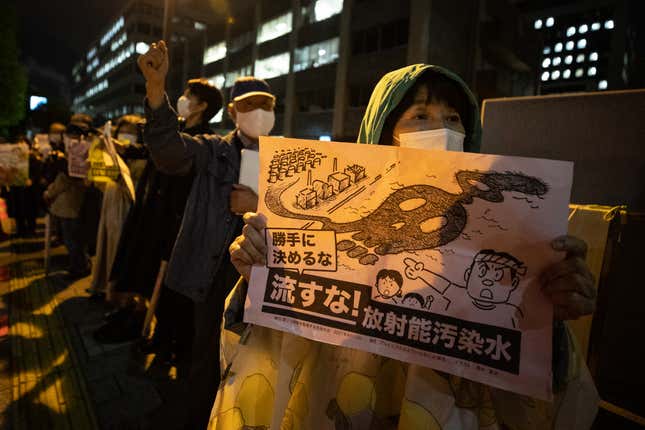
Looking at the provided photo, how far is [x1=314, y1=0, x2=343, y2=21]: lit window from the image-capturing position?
22.7m

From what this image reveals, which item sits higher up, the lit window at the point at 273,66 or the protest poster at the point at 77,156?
the lit window at the point at 273,66

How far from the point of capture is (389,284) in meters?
1.03

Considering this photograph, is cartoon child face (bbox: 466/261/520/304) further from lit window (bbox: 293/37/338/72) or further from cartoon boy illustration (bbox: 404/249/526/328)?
lit window (bbox: 293/37/338/72)

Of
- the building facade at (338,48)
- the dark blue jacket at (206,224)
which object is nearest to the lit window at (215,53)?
the building facade at (338,48)

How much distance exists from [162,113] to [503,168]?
5.41ft

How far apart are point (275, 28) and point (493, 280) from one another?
104ft

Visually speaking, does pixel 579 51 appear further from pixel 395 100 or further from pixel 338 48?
pixel 395 100

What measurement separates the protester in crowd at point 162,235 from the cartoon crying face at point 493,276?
2.33 m

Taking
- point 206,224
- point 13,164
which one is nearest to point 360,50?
point 13,164

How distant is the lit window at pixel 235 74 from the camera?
3188cm

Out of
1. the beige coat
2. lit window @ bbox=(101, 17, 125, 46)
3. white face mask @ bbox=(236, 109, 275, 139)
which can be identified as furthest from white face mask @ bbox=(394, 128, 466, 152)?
lit window @ bbox=(101, 17, 125, 46)

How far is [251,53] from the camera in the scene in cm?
3097

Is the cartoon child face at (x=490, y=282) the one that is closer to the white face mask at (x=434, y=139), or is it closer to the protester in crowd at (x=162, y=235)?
the white face mask at (x=434, y=139)

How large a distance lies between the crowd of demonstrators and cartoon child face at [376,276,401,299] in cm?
24
